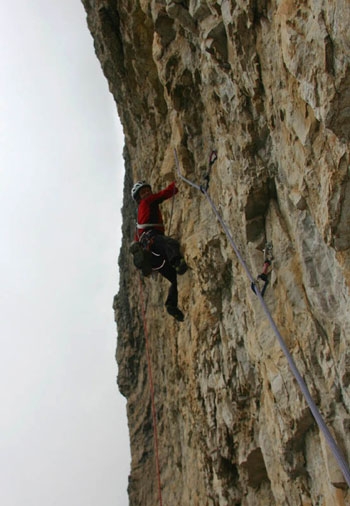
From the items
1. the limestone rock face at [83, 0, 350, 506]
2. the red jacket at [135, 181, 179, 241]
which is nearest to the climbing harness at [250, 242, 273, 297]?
the limestone rock face at [83, 0, 350, 506]

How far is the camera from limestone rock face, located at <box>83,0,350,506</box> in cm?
324

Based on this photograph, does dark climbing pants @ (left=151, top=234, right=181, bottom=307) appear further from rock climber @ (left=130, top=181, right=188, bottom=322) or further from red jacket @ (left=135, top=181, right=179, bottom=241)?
red jacket @ (left=135, top=181, right=179, bottom=241)

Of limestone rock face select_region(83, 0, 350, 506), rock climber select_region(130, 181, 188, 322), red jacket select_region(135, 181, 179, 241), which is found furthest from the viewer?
red jacket select_region(135, 181, 179, 241)

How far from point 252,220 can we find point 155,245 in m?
2.21

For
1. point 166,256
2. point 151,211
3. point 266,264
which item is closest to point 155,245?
point 166,256

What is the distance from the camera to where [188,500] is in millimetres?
9562

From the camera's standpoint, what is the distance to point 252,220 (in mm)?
5000

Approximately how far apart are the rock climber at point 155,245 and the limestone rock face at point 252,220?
49 cm

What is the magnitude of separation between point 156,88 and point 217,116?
3.90 meters

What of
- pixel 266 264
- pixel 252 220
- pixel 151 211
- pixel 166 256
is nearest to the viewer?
pixel 266 264

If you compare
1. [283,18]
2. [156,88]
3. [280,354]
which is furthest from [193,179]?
[283,18]

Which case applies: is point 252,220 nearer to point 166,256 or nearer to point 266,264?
point 266,264

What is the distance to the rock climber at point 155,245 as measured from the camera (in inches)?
261

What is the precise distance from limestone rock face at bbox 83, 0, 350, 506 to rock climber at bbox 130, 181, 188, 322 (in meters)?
0.49
